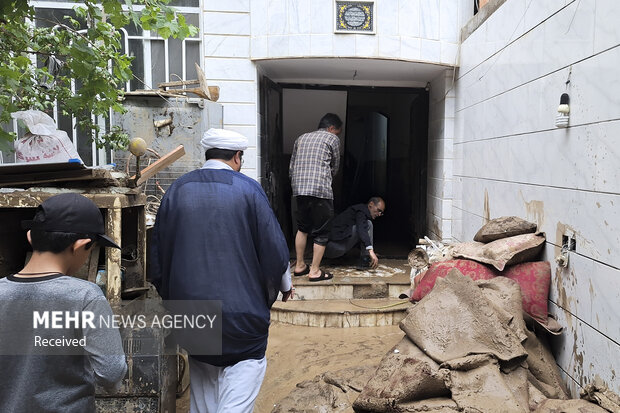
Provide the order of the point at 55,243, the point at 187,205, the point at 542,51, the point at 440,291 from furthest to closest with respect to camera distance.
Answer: the point at 542,51 → the point at 440,291 → the point at 187,205 → the point at 55,243

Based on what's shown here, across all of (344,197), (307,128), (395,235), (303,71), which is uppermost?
(303,71)

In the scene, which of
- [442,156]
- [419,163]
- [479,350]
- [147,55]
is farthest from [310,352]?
[147,55]

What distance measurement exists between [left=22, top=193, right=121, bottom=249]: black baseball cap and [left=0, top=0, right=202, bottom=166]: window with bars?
4157mm

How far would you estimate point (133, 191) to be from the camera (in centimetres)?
293

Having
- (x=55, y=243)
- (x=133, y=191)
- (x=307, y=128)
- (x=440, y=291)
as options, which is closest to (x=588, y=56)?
(x=440, y=291)

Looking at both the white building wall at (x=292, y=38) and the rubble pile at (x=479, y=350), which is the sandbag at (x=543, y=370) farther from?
the white building wall at (x=292, y=38)

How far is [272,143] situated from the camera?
649cm

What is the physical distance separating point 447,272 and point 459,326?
713 mm

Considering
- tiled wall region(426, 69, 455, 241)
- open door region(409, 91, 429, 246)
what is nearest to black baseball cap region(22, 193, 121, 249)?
tiled wall region(426, 69, 455, 241)

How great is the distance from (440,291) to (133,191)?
204 cm

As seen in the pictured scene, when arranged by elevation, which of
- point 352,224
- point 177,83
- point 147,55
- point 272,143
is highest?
point 147,55

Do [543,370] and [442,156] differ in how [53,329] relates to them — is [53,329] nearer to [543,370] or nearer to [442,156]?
[543,370]

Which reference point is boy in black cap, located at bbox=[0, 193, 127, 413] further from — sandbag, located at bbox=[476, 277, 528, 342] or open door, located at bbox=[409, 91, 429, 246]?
open door, located at bbox=[409, 91, 429, 246]

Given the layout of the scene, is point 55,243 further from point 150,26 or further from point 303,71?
point 303,71
